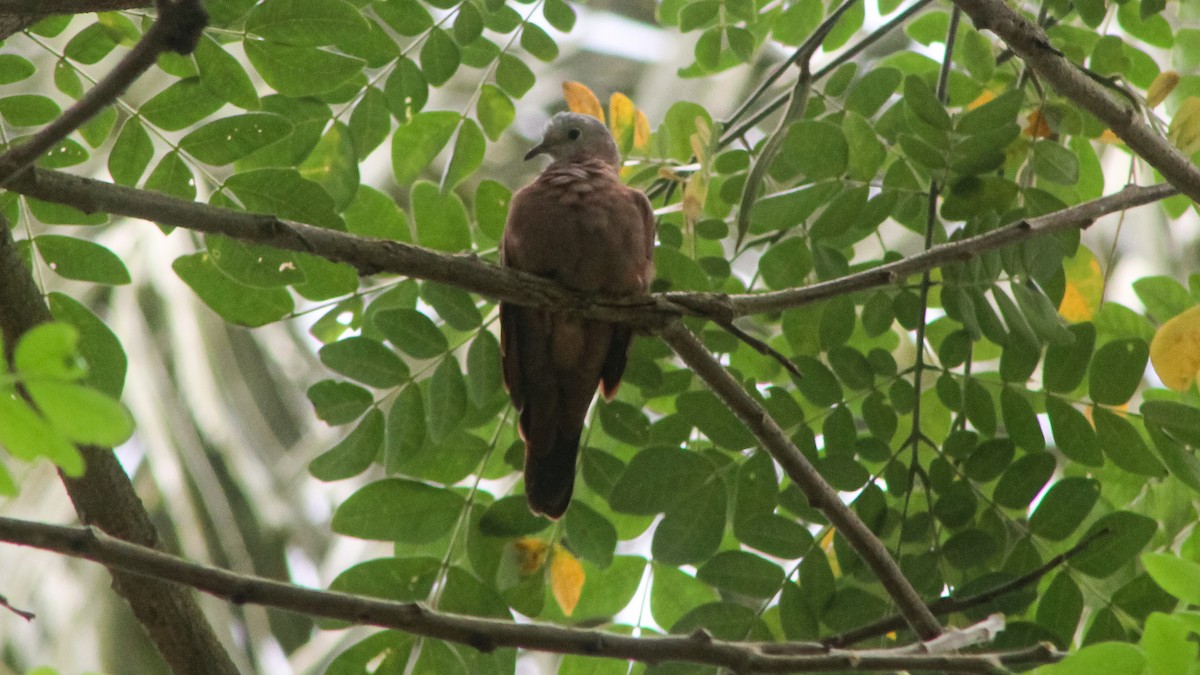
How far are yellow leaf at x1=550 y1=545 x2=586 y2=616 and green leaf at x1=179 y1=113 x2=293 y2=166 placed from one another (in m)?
1.25

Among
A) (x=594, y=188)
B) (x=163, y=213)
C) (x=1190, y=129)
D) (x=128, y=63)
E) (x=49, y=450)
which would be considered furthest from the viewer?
(x=594, y=188)

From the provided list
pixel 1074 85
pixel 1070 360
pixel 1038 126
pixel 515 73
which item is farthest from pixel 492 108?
pixel 1070 360

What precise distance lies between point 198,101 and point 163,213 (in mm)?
735

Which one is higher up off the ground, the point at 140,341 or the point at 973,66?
the point at 140,341

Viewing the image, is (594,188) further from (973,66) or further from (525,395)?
(973,66)

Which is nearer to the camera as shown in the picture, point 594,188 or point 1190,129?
point 1190,129

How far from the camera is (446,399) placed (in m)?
2.91

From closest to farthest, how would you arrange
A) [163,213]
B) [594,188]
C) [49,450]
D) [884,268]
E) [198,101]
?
[49,450]
[163,213]
[884,268]
[198,101]
[594,188]

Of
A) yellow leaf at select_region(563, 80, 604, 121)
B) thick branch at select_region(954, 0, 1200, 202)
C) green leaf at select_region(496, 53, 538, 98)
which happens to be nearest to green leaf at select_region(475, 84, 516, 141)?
green leaf at select_region(496, 53, 538, 98)

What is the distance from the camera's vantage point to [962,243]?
2.42m

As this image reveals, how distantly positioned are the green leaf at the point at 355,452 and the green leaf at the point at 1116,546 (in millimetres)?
1718

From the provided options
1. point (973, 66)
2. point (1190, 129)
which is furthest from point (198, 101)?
point (1190, 129)

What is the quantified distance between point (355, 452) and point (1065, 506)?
174 cm

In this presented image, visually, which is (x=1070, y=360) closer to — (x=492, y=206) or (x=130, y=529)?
(x=492, y=206)
